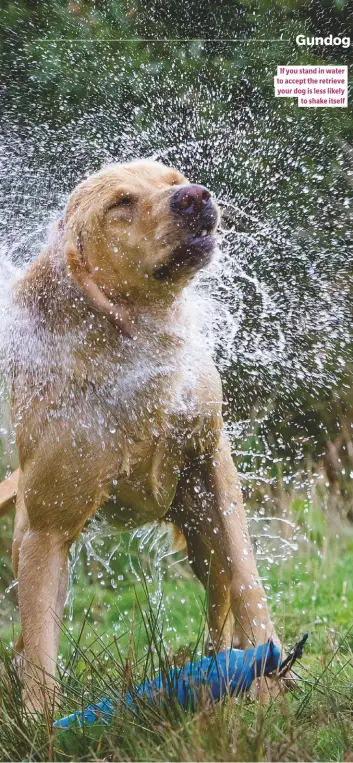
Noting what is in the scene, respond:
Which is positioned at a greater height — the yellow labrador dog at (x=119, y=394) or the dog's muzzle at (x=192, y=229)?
the dog's muzzle at (x=192, y=229)

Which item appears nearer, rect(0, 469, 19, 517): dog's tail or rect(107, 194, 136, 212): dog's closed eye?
rect(107, 194, 136, 212): dog's closed eye

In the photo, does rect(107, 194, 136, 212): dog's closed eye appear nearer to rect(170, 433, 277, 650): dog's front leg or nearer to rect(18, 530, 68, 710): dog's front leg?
rect(170, 433, 277, 650): dog's front leg

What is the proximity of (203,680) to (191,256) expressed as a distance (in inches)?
44.1

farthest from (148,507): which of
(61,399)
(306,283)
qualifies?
(306,283)

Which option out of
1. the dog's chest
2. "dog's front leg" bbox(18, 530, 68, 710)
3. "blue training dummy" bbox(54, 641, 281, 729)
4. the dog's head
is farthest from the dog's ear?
"blue training dummy" bbox(54, 641, 281, 729)

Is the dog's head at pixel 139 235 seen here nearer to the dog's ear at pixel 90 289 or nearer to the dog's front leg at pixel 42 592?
the dog's ear at pixel 90 289

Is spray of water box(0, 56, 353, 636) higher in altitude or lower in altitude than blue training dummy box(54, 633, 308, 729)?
higher

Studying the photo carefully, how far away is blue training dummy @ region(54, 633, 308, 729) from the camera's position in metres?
2.10

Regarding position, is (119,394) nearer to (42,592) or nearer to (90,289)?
(90,289)

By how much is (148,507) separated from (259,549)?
118 centimetres

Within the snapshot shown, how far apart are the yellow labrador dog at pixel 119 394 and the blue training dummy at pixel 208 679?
0.29 meters

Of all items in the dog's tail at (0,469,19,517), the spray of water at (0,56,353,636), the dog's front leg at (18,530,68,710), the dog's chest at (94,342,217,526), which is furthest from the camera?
the spray of water at (0,56,353,636)

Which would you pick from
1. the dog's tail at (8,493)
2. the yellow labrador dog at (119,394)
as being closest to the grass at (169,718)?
the yellow labrador dog at (119,394)

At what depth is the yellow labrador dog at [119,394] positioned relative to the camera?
250 cm
